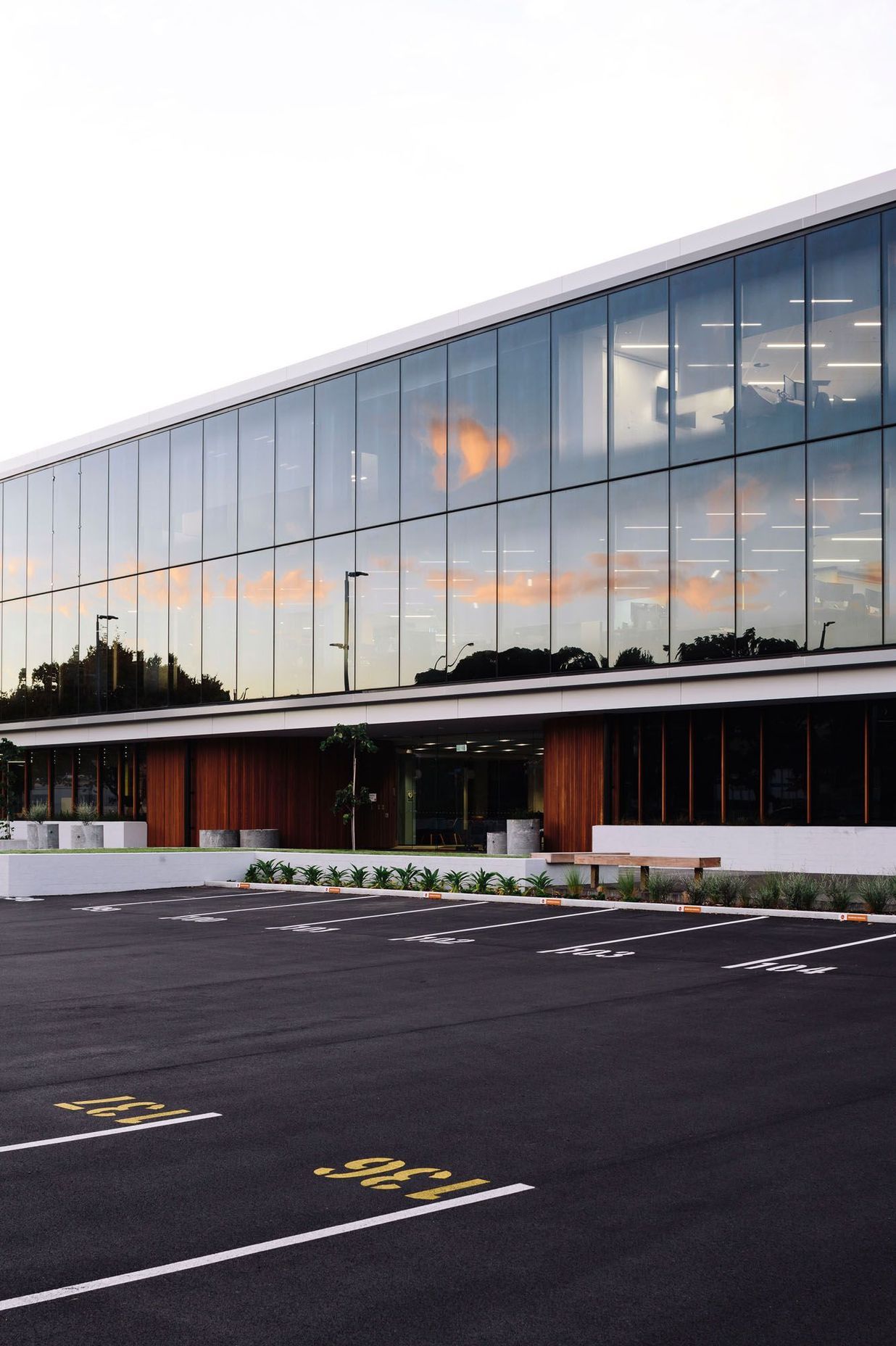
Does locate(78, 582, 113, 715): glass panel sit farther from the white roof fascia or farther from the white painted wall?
the white painted wall

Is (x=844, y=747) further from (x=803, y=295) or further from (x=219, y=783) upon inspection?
(x=219, y=783)

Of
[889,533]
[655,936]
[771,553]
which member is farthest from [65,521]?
[655,936]

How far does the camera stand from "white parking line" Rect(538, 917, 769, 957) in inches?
687

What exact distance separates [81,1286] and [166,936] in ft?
48.2

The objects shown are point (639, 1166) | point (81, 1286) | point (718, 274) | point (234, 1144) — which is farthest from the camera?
point (718, 274)

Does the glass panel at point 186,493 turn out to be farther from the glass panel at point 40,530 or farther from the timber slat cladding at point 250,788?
the glass panel at point 40,530

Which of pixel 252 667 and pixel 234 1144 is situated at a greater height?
pixel 252 667

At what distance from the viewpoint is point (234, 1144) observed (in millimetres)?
7383

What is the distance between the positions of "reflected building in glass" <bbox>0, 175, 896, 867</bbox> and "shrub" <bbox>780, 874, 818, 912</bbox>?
Answer: 4.55 meters

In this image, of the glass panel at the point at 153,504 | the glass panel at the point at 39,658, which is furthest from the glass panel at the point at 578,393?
the glass panel at the point at 39,658

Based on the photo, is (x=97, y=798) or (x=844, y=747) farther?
(x=97, y=798)

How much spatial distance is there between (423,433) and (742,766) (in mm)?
11650

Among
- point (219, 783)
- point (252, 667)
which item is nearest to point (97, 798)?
point (219, 783)

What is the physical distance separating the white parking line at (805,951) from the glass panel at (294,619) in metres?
20.3
